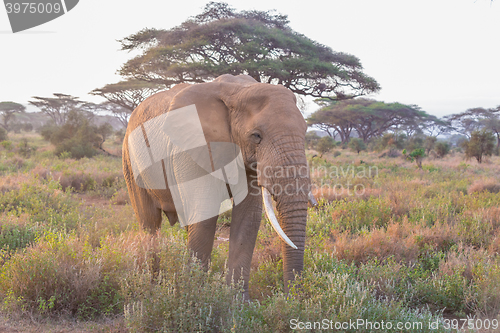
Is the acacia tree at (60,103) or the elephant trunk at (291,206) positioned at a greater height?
the acacia tree at (60,103)

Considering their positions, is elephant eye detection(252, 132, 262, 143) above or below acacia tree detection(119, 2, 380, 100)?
below

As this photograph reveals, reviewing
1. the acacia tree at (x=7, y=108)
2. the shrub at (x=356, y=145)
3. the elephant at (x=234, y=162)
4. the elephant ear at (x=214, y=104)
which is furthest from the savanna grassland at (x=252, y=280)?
the acacia tree at (x=7, y=108)

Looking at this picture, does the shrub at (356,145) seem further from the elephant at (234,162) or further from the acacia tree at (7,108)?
the acacia tree at (7,108)

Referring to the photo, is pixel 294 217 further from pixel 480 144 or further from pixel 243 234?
pixel 480 144

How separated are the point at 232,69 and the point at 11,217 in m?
10.5

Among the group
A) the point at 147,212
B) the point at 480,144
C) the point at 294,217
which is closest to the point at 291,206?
the point at 294,217

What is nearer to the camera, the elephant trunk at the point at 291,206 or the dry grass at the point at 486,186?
the elephant trunk at the point at 291,206

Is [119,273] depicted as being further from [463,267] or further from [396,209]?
[396,209]

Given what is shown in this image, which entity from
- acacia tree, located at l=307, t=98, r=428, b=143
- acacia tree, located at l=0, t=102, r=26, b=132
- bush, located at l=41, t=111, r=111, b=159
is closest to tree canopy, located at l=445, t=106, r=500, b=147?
acacia tree, located at l=307, t=98, r=428, b=143

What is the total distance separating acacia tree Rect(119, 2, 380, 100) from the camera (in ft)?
48.5

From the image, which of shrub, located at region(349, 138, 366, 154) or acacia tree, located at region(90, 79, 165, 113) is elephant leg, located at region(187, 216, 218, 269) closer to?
acacia tree, located at region(90, 79, 165, 113)

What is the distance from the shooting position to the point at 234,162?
319 cm

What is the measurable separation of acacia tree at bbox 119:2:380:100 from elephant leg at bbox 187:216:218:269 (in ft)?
38.1

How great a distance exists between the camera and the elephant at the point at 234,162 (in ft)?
9.19
